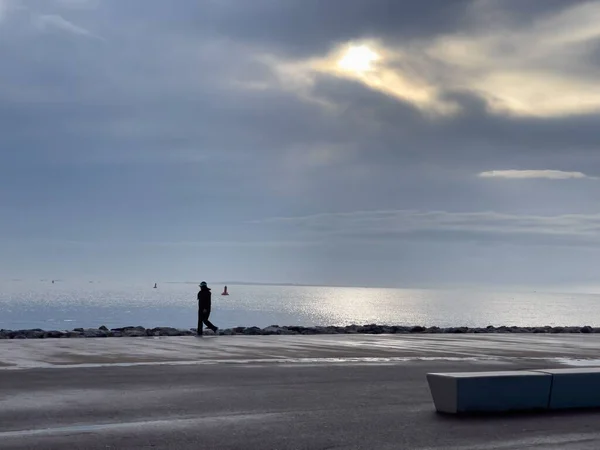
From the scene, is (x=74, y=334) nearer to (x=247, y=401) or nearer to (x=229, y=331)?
Result: (x=229, y=331)

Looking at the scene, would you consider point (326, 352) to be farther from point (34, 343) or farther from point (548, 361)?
point (34, 343)

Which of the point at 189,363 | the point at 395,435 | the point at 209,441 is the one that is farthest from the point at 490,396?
the point at 189,363

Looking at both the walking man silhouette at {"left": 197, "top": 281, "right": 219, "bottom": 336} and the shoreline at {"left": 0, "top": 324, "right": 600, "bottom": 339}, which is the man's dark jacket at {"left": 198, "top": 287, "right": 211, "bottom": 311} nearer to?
the walking man silhouette at {"left": 197, "top": 281, "right": 219, "bottom": 336}

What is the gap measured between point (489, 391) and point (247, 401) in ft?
11.8

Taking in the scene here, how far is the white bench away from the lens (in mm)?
13398

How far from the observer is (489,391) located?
13.6 meters

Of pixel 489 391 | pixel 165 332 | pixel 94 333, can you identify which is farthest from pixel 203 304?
pixel 489 391

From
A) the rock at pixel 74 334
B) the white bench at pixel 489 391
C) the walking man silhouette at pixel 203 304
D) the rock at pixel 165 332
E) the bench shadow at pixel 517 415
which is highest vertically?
the walking man silhouette at pixel 203 304

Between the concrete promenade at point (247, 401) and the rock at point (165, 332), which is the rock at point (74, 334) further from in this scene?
the concrete promenade at point (247, 401)

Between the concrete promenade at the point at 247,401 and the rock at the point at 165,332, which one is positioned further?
the rock at the point at 165,332

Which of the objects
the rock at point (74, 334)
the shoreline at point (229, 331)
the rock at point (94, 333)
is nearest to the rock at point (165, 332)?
the shoreline at point (229, 331)

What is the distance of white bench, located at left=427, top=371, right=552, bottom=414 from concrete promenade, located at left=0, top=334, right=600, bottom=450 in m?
0.33

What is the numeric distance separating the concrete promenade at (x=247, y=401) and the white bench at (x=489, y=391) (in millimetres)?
333

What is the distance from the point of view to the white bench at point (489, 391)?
44.0 feet
